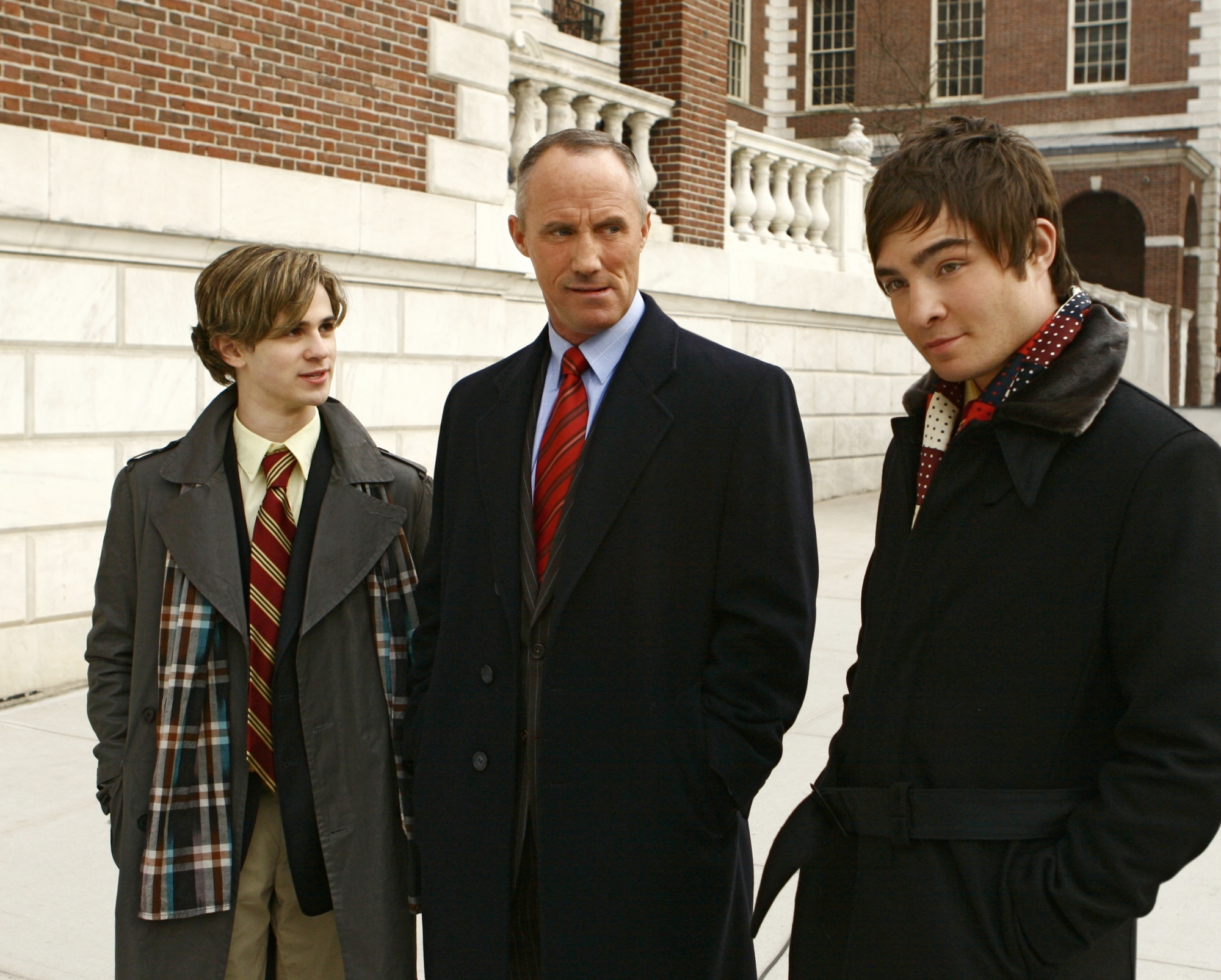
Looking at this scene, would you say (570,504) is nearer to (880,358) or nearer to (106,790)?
(106,790)

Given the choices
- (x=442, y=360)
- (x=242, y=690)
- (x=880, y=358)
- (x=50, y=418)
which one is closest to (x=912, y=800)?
(x=242, y=690)

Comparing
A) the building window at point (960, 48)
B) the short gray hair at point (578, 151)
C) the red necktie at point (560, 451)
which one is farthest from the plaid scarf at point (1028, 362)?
the building window at point (960, 48)

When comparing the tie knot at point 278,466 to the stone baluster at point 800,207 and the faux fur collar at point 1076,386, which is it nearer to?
the faux fur collar at point 1076,386

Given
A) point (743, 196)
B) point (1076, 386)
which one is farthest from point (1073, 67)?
point (1076, 386)

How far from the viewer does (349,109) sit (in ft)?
26.2

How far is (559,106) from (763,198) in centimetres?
314

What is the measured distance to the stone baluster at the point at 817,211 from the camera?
13836 mm

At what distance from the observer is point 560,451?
8.00 ft

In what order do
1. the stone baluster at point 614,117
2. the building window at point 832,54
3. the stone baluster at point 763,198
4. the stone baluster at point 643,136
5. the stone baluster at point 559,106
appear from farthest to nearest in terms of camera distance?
the building window at point 832,54 < the stone baluster at point 763,198 < the stone baluster at point 643,136 < the stone baluster at point 614,117 < the stone baluster at point 559,106

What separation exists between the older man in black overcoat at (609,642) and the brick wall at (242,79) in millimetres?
4922

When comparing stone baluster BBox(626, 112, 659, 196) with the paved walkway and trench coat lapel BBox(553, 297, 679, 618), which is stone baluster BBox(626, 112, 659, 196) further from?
trench coat lapel BBox(553, 297, 679, 618)

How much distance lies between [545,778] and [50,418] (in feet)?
16.4

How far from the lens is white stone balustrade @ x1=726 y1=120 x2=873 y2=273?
41.5ft

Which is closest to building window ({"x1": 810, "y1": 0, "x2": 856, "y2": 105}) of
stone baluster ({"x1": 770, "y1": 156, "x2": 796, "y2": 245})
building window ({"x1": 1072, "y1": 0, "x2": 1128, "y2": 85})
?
building window ({"x1": 1072, "y1": 0, "x2": 1128, "y2": 85})
